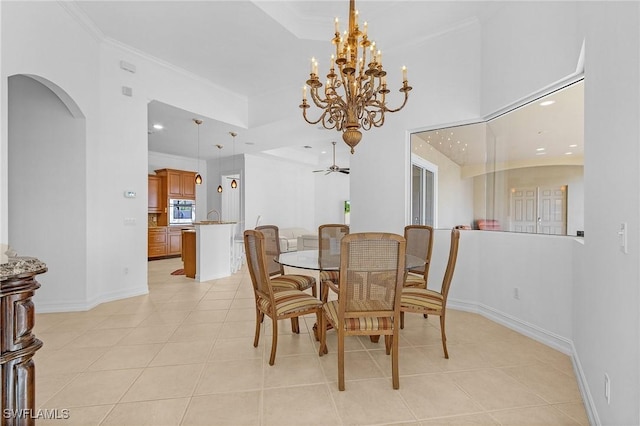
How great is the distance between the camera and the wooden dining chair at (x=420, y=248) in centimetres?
314

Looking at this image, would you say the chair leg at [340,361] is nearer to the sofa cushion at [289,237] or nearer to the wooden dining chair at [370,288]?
the wooden dining chair at [370,288]

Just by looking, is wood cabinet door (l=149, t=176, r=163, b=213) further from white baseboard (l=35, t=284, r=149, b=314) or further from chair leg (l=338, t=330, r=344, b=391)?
chair leg (l=338, t=330, r=344, b=391)

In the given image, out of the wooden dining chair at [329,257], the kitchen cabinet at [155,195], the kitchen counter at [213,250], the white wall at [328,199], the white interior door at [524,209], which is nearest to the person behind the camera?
the wooden dining chair at [329,257]

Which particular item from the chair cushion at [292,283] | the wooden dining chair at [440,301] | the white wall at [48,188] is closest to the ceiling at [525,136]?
the wooden dining chair at [440,301]

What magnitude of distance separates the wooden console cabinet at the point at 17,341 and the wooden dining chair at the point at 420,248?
2.71m

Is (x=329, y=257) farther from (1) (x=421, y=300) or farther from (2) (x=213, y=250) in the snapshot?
(2) (x=213, y=250)

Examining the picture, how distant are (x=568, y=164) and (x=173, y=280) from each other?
5.72m

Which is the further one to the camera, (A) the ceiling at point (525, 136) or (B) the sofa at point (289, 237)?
(B) the sofa at point (289, 237)

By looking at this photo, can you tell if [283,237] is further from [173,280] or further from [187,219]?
[173,280]

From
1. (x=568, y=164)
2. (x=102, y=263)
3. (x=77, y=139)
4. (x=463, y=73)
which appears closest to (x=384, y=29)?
(x=463, y=73)

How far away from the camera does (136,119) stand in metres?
4.42

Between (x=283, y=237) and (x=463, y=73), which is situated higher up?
(x=463, y=73)

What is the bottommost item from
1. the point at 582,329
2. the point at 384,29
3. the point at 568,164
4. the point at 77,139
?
the point at 582,329

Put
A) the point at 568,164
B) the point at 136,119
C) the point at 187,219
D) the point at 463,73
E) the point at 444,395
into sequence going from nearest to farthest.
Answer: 1. the point at 444,395
2. the point at 568,164
3. the point at 463,73
4. the point at 136,119
5. the point at 187,219
